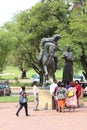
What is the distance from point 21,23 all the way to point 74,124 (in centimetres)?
4299

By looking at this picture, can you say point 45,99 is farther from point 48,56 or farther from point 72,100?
point 48,56

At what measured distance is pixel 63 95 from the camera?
2186 centimetres

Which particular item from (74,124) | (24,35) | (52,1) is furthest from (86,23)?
(74,124)

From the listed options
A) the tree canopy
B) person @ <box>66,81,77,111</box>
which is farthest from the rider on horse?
the tree canopy

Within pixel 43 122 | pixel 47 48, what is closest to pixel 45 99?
pixel 47 48

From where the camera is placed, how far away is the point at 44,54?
80.6 ft

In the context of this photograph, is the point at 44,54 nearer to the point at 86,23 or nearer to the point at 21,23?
the point at 86,23

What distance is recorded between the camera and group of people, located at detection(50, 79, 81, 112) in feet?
71.9

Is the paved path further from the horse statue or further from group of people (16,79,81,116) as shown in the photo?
the horse statue

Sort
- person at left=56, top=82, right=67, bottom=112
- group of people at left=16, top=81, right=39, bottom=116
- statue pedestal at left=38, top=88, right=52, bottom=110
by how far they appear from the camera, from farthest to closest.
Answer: statue pedestal at left=38, top=88, right=52, bottom=110 < person at left=56, top=82, right=67, bottom=112 < group of people at left=16, top=81, right=39, bottom=116

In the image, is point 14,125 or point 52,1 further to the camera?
point 52,1

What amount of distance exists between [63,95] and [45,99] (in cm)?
251

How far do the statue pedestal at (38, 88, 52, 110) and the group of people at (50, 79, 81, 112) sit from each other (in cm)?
32

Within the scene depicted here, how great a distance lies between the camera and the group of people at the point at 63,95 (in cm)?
2191
